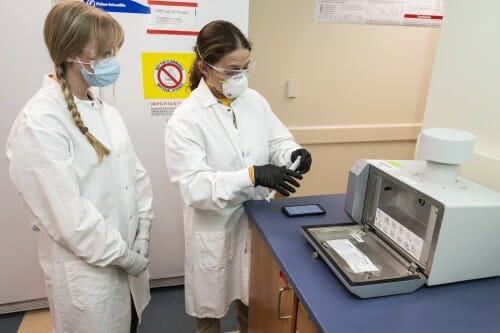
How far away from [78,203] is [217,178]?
1.38 feet

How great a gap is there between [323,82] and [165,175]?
1278 mm

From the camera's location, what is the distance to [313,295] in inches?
33.1

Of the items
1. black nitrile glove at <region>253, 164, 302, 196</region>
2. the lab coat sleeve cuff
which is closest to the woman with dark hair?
black nitrile glove at <region>253, 164, 302, 196</region>

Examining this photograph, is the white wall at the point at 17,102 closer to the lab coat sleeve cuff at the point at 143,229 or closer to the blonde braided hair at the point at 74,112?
the blonde braided hair at the point at 74,112

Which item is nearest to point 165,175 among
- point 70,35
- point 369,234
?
point 70,35

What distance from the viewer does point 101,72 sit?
105 centimetres

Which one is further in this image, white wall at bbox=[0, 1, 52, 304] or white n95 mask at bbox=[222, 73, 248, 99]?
white wall at bbox=[0, 1, 52, 304]

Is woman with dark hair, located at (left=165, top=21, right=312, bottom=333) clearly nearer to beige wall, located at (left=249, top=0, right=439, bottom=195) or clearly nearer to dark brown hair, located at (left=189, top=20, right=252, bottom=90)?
dark brown hair, located at (left=189, top=20, right=252, bottom=90)

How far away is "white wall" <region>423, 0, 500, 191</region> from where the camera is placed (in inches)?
42.1

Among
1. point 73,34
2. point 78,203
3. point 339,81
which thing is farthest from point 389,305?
point 339,81

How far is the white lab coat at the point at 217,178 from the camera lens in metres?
1.19

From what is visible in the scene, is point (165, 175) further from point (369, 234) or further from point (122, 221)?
point (369, 234)

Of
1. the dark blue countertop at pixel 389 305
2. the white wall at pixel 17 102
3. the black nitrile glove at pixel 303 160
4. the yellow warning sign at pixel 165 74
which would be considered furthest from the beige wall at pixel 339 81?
the dark blue countertop at pixel 389 305

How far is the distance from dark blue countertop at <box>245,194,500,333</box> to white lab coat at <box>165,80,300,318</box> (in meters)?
0.32
